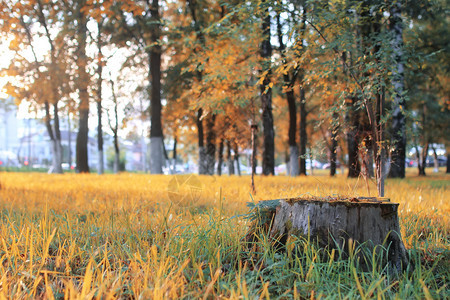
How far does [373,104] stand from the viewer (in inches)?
181

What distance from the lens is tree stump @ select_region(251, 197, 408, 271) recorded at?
245 cm

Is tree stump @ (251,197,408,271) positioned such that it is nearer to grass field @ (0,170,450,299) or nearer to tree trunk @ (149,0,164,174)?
grass field @ (0,170,450,299)

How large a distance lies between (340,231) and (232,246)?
796 millimetres

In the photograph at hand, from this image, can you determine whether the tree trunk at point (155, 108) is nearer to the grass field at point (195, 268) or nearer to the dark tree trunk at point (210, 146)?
the dark tree trunk at point (210, 146)

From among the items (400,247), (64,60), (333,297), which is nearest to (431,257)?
(400,247)

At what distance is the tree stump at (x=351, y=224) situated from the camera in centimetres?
245

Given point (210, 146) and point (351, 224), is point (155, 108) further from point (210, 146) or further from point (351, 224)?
point (351, 224)

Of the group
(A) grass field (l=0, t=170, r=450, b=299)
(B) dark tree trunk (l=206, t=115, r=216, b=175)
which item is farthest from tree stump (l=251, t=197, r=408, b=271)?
(B) dark tree trunk (l=206, t=115, r=216, b=175)

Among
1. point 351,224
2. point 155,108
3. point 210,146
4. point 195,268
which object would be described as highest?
point 155,108

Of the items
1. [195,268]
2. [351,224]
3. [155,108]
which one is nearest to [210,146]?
[155,108]

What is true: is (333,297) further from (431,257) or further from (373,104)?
(373,104)

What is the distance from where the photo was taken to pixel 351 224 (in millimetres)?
2449

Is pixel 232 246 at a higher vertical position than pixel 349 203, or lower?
lower

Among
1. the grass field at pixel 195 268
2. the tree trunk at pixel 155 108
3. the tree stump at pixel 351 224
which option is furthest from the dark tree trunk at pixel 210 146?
the tree stump at pixel 351 224
